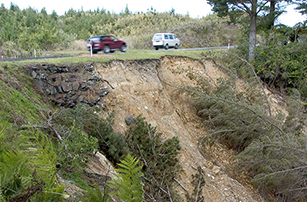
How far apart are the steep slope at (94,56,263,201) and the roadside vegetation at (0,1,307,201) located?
1.65 ft

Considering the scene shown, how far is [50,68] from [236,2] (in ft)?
44.8

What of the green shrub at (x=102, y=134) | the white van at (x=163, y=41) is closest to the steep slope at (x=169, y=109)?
the green shrub at (x=102, y=134)

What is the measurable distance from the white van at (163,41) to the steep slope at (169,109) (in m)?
9.82

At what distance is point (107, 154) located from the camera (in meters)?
8.96

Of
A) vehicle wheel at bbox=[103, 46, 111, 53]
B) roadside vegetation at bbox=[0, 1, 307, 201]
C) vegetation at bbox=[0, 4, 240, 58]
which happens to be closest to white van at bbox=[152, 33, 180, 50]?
vegetation at bbox=[0, 4, 240, 58]

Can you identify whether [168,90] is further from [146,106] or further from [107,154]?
[107,154]

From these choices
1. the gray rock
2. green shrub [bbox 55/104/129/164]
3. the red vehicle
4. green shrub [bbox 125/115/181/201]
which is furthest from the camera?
the red vehicle

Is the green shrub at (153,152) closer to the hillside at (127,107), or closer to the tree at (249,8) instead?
the hillside at (127,107)

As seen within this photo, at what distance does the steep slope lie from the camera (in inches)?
426

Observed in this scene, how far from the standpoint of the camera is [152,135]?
10.3 metres

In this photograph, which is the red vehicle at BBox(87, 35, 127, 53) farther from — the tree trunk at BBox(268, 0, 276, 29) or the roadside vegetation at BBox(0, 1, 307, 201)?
the tree trunk at BBox(268, 0, 276, 29)

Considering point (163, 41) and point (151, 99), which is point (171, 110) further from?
point (163, 41)

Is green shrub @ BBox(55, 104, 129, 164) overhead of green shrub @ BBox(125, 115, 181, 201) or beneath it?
overhead

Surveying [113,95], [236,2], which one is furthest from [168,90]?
[236,2]
